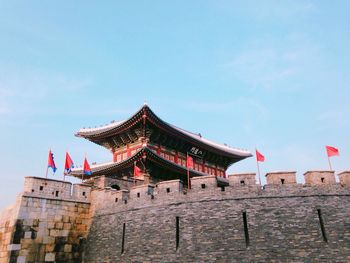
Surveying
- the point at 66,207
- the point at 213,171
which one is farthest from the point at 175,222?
the point at 213,171

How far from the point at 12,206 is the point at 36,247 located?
218 cm

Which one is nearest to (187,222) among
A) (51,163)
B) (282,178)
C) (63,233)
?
(282,178)

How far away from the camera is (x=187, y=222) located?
1212 cm

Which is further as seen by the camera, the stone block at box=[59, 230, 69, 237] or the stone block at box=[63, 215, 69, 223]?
the stone block at box=[63, 215, 69, 223]

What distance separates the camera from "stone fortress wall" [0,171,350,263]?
11.0m

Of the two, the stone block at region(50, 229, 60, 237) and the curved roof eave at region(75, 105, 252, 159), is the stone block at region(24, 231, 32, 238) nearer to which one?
the stone block at region(50, 229, 60, 237)

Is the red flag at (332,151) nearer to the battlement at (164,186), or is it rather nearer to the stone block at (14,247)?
the battlement at (164,186)

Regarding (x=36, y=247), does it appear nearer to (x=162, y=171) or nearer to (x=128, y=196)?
(x=128, y=196)

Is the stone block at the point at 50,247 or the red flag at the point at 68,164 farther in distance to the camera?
the red flag at the point at 68,164

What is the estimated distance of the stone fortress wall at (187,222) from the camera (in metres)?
11.0

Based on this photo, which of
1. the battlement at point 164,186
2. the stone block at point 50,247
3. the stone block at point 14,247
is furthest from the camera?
the stone block at point 50,247

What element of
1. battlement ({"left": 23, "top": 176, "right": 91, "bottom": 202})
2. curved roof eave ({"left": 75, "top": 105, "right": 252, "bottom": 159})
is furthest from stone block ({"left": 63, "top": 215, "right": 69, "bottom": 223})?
curved roof eave ({"left": 75, "top": 105, "right": 252, "bottom": 159})

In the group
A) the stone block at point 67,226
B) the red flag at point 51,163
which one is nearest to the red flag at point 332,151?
the stone block at point 67,226

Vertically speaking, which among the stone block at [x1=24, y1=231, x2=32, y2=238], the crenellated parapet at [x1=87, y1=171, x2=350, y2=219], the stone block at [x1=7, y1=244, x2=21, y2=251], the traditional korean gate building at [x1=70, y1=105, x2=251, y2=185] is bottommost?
the stone block at [x1=7, y1=244, x2=21, y2=251]
